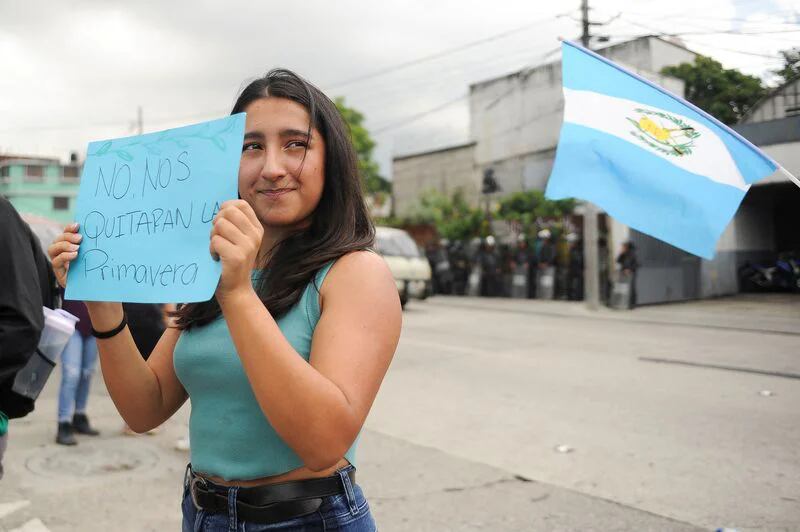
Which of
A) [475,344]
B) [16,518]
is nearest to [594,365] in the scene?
[475,344]

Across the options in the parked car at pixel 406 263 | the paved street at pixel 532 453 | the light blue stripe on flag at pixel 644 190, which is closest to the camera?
the light blue stripe on flag at pixel 644 190

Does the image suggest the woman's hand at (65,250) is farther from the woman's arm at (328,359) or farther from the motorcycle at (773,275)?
the motorcycle at (773,275)

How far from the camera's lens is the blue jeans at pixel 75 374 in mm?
5199

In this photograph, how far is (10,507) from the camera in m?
Result: 3.85

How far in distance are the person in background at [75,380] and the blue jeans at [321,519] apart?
4189 mm

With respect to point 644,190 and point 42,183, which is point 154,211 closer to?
point 644,190

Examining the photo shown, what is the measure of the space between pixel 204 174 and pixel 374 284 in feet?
1.36

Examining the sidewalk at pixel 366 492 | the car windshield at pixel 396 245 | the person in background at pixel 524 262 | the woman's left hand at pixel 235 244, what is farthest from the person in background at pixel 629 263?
the woman's left hand at pixel 235 244

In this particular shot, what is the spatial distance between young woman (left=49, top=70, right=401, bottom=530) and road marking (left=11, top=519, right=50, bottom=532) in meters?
2.45

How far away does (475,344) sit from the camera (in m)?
10.6

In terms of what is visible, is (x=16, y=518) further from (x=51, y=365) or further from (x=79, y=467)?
(x=51, y=365)

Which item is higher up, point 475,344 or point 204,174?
point 204,174

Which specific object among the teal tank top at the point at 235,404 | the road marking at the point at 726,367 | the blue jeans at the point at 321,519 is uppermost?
the teal tank top at the point at 235,404

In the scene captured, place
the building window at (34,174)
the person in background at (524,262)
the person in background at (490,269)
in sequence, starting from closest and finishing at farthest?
the person in background at (524,262) → the person in background at (490,269) → the building window at (34,174)
